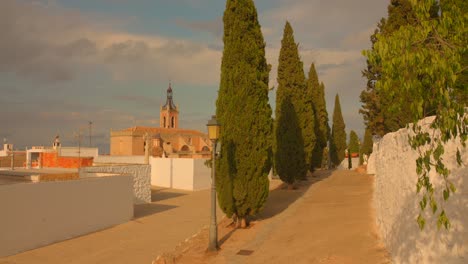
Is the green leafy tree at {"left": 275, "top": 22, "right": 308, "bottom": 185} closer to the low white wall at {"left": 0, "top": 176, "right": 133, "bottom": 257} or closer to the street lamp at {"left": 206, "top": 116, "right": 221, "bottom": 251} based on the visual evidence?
the low white wall at {"left": 0, "top": 176, "right": 133, "bottom": 257}

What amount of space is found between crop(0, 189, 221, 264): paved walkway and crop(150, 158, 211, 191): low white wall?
25.8ft

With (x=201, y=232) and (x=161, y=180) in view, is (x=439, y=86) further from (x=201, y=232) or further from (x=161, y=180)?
(x=161, y=180)

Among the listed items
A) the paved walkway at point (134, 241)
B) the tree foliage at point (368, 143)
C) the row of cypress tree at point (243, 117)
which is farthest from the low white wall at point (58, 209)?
the tree foliage at point (368, 143)

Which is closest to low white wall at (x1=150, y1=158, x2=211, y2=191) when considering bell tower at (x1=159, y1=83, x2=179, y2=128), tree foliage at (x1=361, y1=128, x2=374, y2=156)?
tree foliage at (x1=361, y1=128, x2=374, y2=156)

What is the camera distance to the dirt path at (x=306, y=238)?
31.5ft

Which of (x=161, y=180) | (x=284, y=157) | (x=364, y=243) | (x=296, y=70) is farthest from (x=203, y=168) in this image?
(x=364, y=243)

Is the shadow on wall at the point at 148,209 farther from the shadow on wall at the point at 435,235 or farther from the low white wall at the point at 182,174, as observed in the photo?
the shadow on wall at the point at 435,235

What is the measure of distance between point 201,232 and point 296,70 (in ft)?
52.6

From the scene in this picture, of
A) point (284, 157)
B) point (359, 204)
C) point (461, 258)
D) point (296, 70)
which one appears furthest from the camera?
point (296, 70)

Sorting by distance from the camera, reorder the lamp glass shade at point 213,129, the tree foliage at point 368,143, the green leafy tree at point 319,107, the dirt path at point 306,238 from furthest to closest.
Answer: the tree foliage at point 368,143, the green leafy tree at point 319,107, the lamp glass shade at point 213,129, the dirt path at point 306,238

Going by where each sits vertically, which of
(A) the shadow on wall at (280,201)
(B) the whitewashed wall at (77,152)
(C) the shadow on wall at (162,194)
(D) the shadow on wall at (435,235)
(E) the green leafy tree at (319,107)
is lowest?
(C) the shadow on wall at (162,194)

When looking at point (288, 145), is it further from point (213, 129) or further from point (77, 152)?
point (77, 152)

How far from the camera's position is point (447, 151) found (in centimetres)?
565

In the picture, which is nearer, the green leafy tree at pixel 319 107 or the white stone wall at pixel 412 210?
the white stone wall at pixel 412 210
